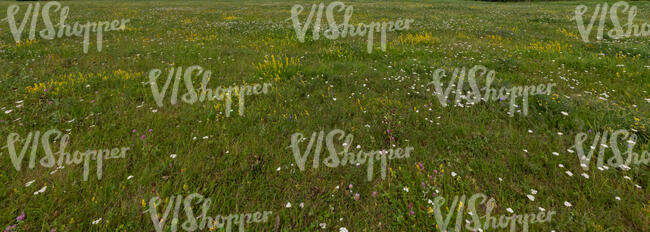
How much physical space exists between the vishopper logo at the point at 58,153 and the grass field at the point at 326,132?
0.24ft

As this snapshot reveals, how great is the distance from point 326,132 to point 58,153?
11.9ft

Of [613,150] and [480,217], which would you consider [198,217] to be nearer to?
[480,217]

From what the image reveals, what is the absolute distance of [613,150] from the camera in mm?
3307

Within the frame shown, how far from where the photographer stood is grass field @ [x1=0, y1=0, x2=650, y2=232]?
2592 millimetres

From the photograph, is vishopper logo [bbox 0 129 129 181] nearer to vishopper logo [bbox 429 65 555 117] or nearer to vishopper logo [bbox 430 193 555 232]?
vishopper logo [bbox 430 193 555 232]

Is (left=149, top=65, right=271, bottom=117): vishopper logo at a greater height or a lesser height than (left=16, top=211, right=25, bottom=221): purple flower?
greater

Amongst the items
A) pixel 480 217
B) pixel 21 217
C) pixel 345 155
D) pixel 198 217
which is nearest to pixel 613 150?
pixel 480 217

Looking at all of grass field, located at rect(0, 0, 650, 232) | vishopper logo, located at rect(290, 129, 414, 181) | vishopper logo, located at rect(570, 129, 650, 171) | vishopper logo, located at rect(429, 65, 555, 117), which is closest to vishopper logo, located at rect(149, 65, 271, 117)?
grass field, located at rect(0, 0, 650, 232)

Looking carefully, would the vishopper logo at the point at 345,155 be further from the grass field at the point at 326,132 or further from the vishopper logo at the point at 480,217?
the vishopper logo at the point at 480,217

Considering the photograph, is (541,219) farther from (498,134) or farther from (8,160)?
(8,160)

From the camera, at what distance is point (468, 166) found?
3197 mm

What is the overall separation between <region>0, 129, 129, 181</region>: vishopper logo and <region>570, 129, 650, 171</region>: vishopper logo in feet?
19.4

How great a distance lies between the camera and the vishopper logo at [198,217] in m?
2.45

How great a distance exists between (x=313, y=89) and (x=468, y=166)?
346cm
